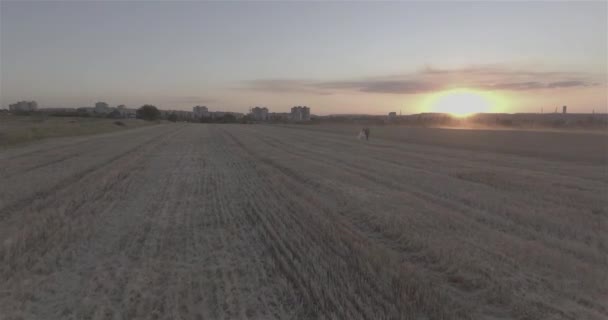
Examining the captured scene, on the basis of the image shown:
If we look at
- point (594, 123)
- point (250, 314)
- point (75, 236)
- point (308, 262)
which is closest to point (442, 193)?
point (308, 262)

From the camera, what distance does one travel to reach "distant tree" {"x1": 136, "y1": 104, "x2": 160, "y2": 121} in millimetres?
141250

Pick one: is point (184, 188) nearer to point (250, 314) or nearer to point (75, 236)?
point (75, 236)

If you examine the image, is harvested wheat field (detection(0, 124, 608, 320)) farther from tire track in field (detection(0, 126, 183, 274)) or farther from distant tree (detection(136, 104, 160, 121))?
distant tree (detection(136, 104, 160, 121))

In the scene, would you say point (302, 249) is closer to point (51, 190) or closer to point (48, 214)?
point (48, 214)

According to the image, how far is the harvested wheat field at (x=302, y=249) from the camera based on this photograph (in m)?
3.96

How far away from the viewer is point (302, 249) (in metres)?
5.39

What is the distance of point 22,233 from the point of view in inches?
241

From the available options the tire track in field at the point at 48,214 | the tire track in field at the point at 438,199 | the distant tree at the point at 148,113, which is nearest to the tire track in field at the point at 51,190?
the tire track in field at the point at 48,214

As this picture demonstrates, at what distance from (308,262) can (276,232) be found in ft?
4.71

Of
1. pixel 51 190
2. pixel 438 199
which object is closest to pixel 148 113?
pixel 51 190

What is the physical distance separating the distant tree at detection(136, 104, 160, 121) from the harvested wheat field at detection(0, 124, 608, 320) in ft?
458

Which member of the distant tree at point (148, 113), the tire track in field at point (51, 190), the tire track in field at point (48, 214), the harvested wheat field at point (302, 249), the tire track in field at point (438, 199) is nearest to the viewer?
the harvested wheat field at point (302, 249)

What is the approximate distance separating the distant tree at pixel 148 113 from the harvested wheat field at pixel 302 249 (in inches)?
5498

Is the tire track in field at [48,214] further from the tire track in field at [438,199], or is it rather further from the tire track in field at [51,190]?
the tire track in field at [438,199]
